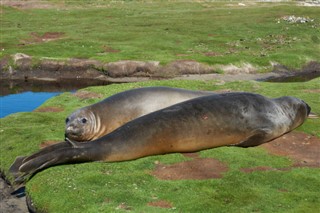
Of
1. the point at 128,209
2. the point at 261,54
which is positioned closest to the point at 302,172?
the point at 128,209

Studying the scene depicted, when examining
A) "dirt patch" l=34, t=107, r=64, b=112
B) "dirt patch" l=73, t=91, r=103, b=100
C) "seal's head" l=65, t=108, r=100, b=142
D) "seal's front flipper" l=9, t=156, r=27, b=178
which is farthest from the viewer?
"dirt patch" l=73, t=91, r=103, b=100

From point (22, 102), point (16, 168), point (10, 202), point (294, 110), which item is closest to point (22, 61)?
point (22, 102)

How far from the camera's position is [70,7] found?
84.9 meters

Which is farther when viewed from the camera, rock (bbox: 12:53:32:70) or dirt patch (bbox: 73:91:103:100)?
rock (bbox: 12:53:32:70)

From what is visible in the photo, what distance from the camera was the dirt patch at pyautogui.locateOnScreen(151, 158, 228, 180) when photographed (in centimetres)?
1500

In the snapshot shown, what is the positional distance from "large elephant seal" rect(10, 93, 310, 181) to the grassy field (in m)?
26.1

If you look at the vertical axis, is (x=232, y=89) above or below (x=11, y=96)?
above

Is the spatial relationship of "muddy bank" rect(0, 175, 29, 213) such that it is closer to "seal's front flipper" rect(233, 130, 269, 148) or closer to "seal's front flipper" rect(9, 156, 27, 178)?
"seal's front flipper" rect(9, 156, 27, 178)

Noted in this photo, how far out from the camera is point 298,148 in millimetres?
17266

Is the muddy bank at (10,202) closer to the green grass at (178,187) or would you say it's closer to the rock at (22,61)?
the green grass at (178,187)

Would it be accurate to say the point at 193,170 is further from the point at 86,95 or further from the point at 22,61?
the point at 22,61

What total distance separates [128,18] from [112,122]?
53544 millimetres

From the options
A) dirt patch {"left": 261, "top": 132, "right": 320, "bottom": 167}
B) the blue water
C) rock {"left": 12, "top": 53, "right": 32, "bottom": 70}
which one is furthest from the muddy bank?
rock {"left": 12, "top": 53, "right": 32, "bottom": 70}

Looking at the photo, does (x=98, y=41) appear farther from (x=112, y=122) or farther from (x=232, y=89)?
(x=112, y=122)
